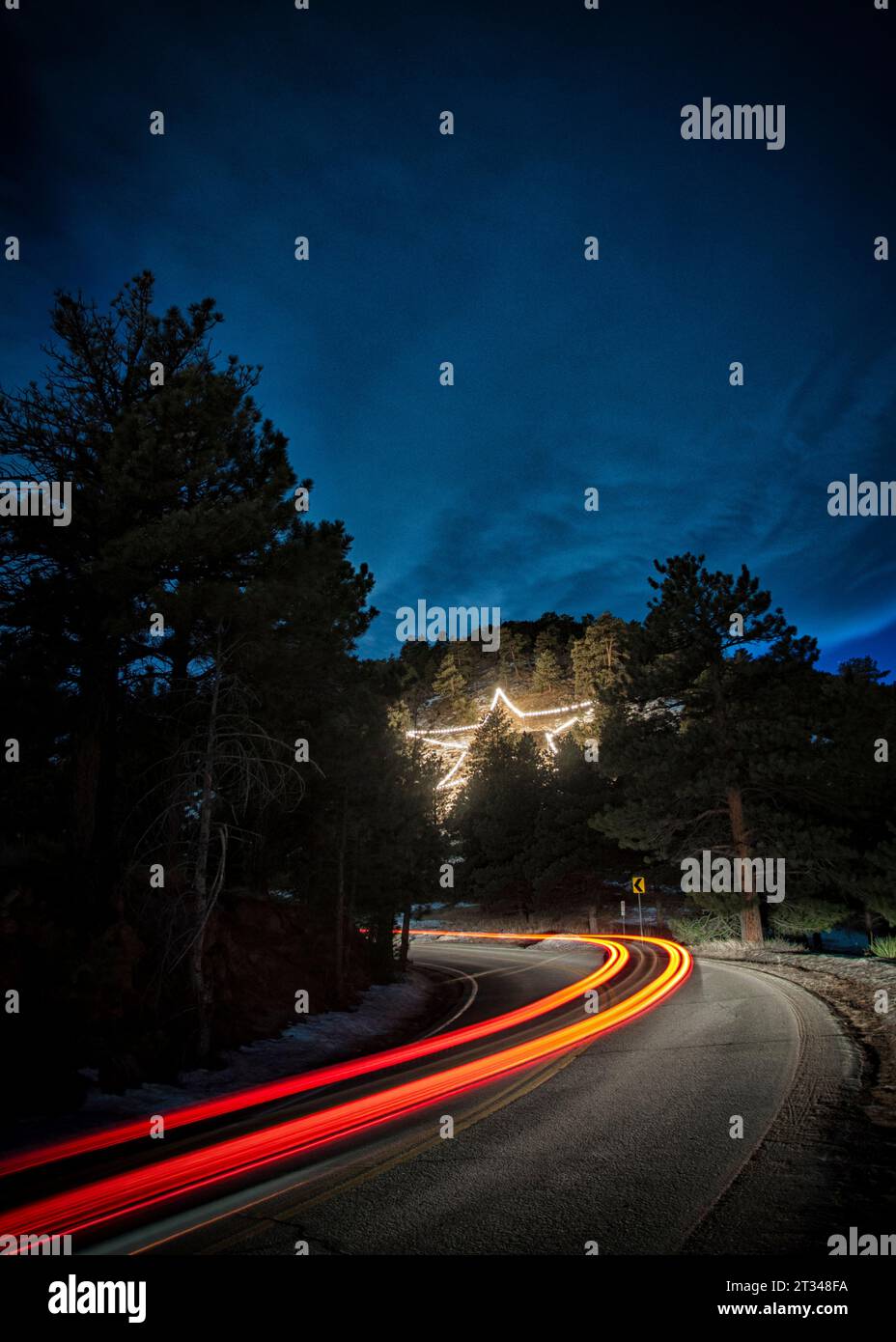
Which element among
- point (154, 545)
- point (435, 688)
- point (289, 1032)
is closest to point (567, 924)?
point (289, 1032)

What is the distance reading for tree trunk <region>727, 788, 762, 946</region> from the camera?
24.5 meters

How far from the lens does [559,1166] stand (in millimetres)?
5602

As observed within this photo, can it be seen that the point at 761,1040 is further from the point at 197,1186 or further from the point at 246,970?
the point at 246,970

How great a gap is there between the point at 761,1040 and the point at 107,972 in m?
10.4

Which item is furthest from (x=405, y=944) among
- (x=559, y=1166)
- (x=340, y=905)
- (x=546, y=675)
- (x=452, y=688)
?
(x=452, y=688)

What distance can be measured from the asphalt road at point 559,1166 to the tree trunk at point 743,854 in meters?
15.6

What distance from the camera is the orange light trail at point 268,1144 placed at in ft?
18.1

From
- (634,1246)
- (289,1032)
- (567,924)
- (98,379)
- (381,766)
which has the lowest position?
(567,924)

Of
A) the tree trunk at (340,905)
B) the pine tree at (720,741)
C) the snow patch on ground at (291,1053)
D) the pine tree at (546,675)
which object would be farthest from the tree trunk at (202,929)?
the pine tree at (546,675)

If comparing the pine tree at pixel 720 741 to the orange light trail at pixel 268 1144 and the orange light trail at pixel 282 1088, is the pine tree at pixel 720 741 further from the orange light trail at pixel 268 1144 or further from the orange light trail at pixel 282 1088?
the orange light trail at pixel 268 1144

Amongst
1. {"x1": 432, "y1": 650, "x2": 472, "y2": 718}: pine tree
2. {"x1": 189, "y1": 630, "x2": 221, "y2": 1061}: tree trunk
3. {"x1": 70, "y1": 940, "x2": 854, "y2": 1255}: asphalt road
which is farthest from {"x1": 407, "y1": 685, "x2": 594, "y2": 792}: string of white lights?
{"x1": 70, "y1": 940, "x2": 854, "y2": 1255}: asphalt road

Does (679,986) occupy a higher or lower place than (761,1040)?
lower

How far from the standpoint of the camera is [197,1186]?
588cm

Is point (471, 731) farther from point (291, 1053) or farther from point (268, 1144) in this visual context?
point (268, 1144)
